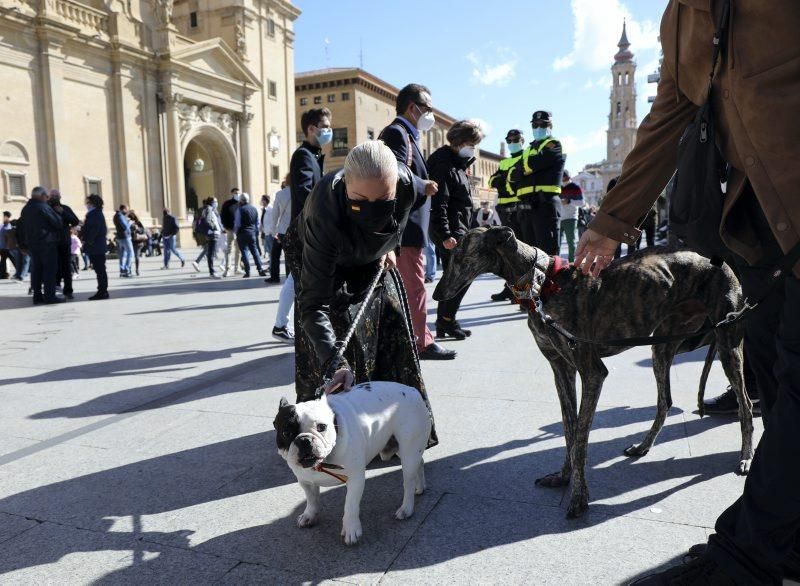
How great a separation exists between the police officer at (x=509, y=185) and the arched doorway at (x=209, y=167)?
95.6ft

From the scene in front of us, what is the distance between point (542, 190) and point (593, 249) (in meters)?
5.77

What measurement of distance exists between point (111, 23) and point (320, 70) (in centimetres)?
3639

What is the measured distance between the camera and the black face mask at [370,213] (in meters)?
2.67

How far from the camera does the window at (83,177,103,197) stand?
2809 cm

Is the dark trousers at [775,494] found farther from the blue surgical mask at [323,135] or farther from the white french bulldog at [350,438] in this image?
the blue surgical mask at [323,135]

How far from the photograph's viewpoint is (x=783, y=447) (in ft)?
5.60

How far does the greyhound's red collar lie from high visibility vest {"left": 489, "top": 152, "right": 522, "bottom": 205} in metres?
5.93

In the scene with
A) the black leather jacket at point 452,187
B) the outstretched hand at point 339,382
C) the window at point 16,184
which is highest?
the window at point 16,184

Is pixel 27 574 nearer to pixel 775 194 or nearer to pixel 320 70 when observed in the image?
pixel 775 194

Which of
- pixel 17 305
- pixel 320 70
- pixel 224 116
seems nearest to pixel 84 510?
pixel 17 305

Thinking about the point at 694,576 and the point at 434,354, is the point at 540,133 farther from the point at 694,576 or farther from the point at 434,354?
the point at 694,576

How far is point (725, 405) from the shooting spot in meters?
3.75

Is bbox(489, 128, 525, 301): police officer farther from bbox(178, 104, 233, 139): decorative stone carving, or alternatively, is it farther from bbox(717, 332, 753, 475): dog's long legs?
bbox(178, 104, 233, 139): decorative stone carving

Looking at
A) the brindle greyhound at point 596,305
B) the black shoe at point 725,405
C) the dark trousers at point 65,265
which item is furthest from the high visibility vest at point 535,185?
the dark trousers at point 65,265
